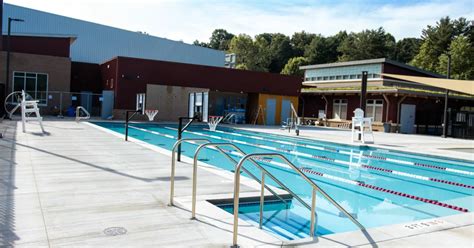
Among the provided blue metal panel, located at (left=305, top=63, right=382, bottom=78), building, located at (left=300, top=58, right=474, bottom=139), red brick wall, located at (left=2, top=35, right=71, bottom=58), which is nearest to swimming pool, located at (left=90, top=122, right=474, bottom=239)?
building, located at (left=300, top=58, right=474, bottom=139)

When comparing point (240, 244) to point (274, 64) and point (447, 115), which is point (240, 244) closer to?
point (447, 115)

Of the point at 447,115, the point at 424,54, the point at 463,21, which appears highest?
the point at 463,21

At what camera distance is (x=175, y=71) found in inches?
1094

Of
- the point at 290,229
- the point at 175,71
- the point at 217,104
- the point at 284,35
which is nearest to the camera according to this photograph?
the point at 290,229

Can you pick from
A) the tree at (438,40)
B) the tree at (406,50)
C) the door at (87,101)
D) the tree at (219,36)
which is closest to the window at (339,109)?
the door at (87,101)

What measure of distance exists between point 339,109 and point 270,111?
549cm

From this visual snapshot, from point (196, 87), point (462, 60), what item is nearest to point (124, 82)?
point (196, 87)

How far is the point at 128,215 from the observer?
464cm

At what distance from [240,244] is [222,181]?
10.6ft

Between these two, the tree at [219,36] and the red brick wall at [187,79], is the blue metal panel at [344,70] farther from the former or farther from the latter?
the tree at [219,36]

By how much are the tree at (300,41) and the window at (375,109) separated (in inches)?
1866

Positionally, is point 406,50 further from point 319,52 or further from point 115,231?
point 115,231

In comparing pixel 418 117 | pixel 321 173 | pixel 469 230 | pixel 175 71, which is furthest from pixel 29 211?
pixel 418 117

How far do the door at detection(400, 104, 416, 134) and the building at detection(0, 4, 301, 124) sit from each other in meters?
7.96
